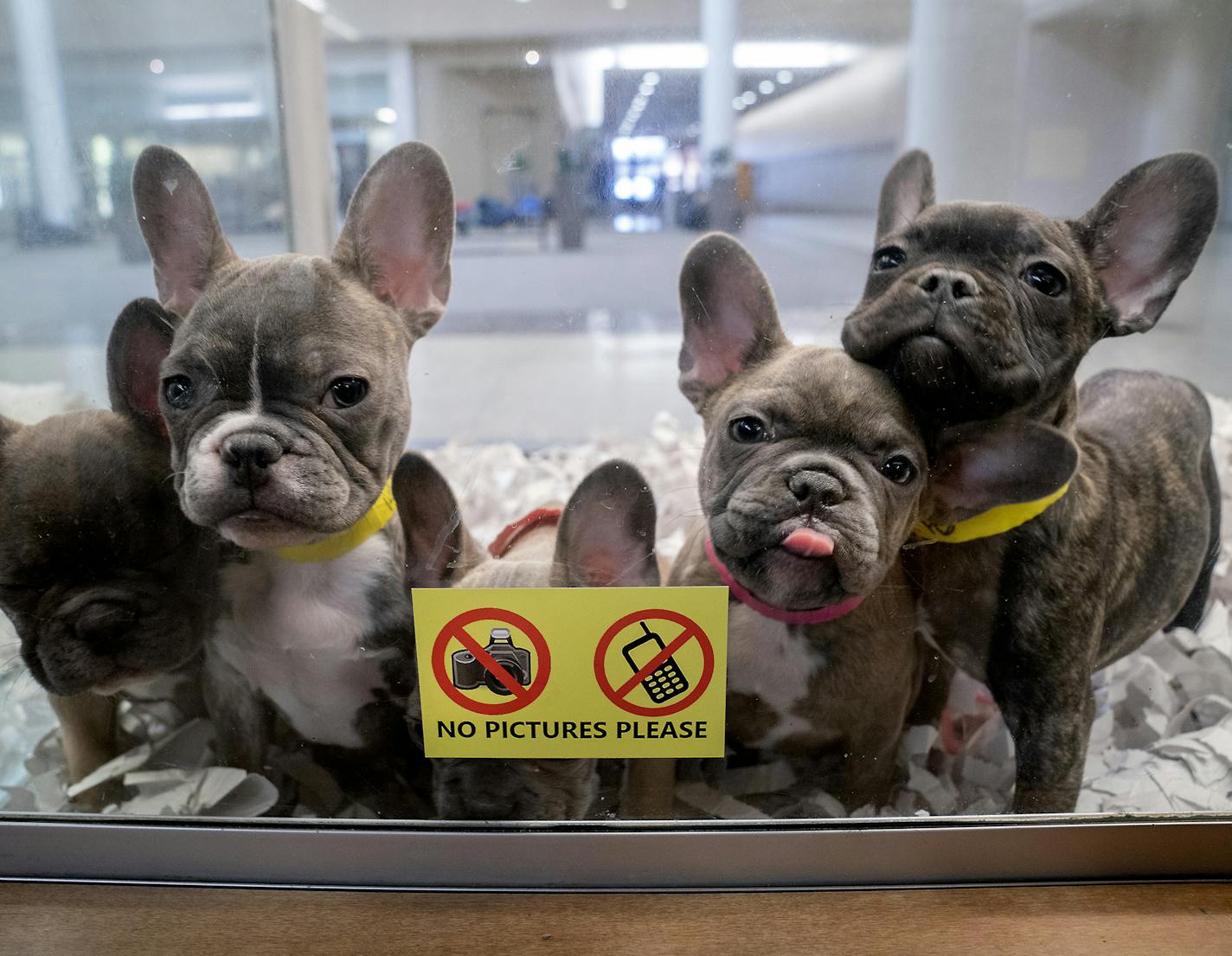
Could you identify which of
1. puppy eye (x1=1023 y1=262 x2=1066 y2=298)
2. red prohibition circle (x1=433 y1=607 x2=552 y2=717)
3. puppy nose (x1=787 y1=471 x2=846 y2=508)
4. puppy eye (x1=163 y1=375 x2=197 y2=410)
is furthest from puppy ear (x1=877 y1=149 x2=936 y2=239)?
puppy eye (x1=163 y1=375 x2=197 y2=410)

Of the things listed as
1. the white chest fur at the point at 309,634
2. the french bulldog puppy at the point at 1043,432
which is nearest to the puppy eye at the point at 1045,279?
the french bulldog puppy at the point at 1043,432

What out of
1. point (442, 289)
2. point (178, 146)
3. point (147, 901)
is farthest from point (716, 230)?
point (147, 901)

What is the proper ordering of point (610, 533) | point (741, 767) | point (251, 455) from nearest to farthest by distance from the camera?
point (251, 455) < point (610, 533) < point (741, 767)

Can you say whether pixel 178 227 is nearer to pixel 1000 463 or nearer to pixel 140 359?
pixel 140 359

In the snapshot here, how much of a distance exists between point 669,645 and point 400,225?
0.40 metres

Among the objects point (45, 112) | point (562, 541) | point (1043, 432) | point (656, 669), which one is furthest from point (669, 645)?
point (45, 112)

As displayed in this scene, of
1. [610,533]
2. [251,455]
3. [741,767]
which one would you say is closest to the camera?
[251,455]

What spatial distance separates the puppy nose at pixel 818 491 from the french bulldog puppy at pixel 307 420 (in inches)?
12.4

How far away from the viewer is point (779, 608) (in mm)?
759

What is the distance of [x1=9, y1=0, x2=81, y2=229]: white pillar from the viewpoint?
30.5 inches

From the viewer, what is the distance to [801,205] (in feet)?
2.48

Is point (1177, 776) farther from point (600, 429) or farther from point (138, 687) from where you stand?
point (138, 687)

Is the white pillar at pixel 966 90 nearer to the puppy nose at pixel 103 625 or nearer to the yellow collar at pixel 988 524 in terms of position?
the yellow collar at pixel 988 524

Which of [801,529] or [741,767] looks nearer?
[801,529]
